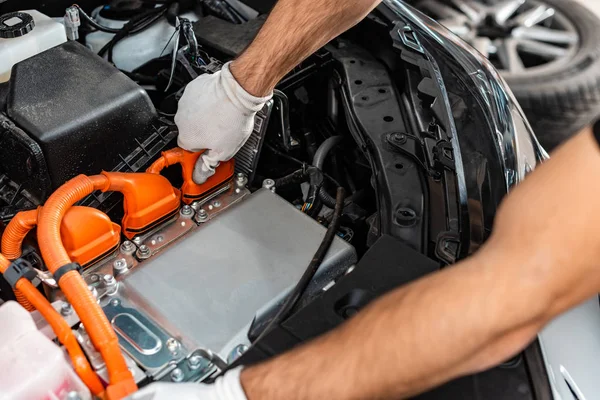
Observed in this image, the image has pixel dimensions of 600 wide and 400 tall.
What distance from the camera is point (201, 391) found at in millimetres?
1043

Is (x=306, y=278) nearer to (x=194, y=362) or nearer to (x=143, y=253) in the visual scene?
(x=194, y=362)

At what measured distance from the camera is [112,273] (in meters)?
1.39

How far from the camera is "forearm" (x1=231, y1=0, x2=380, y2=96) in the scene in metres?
1.55

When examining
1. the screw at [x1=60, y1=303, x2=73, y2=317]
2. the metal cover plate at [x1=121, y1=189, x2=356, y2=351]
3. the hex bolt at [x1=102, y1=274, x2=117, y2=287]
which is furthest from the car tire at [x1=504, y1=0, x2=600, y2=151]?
the screw at [x1=60, y1=303, x2=73, y2=317]

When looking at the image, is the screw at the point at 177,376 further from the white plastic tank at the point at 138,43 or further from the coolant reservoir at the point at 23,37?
the white plastic tank at the point at 138,43

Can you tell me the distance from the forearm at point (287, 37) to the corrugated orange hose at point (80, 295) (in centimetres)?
47

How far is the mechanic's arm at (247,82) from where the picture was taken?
4.99 feet

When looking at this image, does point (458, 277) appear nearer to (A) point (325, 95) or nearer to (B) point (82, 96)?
(B) point (82, 96)

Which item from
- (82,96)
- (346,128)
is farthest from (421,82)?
(82,96)

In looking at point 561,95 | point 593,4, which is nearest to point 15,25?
point 561,95

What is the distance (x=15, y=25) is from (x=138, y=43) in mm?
398

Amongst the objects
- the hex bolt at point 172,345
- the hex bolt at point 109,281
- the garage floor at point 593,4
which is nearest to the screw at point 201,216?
the hex bolt at point 109,281

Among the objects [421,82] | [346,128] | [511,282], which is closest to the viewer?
[511,282]

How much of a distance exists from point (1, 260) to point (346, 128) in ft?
3.21
